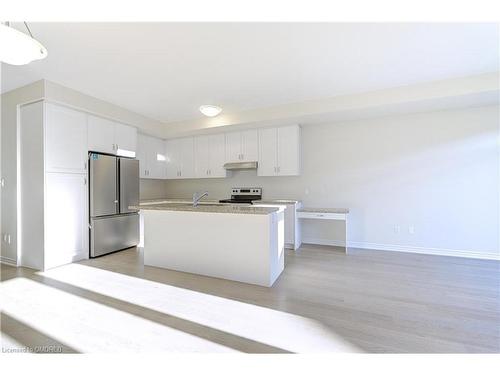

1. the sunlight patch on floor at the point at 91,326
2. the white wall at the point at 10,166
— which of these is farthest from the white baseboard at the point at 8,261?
the sunlight patch on floor at the point at 91,326

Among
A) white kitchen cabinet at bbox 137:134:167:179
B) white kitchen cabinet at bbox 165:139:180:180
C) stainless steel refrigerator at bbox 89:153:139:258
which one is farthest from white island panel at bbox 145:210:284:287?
white kitchen cabinet at bbox 165:139:180:180

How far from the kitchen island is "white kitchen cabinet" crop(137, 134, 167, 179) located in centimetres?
204

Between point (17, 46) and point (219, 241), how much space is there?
2.45m

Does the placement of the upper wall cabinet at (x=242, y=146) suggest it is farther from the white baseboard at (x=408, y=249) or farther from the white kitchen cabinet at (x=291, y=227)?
the white baseboard at (x=408, y=249)

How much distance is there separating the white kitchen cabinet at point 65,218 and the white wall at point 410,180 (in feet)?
11.9

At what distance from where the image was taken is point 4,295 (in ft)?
7.82

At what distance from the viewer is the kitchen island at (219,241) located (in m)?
2.69

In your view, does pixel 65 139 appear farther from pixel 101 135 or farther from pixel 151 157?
pixel 151 157

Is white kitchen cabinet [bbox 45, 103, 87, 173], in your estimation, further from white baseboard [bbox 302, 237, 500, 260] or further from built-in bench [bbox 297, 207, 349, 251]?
white baseboard [bbox 302, 237, 500, 260]

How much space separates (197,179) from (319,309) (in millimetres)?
4359

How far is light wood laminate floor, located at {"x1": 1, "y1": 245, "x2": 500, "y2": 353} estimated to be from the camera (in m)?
1.67

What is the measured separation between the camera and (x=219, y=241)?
2906 millimetres

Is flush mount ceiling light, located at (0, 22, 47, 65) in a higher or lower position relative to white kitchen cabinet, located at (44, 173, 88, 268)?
higher
